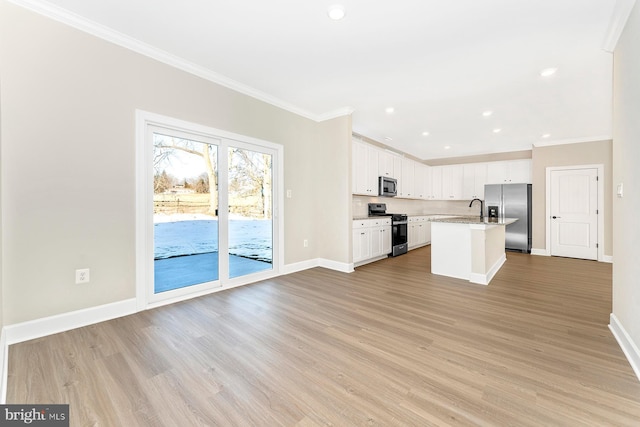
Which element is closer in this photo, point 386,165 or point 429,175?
point 386,165

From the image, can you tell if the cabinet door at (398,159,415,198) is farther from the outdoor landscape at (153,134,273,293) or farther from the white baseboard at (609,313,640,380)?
the white baseboard at (609,313,640,380)

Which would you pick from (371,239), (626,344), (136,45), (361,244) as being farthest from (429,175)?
(136,45)

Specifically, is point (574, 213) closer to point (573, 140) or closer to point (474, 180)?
point (573, 140)

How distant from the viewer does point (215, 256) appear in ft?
11.2

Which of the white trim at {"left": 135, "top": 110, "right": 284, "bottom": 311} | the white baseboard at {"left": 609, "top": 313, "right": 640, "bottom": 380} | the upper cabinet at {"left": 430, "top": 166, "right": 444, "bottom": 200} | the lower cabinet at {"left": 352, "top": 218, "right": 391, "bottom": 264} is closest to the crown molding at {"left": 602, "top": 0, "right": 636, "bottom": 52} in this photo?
the white baseboard at {"left": 609, "top": 313, "right": 640, "bottom": 380}

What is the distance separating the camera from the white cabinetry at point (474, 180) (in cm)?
705

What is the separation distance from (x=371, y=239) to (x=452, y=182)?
4.10m

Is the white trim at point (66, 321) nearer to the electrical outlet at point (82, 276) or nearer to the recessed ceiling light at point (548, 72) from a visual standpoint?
the electrical outlet at point (82, 276)

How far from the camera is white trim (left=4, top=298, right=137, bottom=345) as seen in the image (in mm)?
2049

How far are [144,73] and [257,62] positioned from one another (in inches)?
45.9

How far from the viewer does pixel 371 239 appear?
5.04 metres

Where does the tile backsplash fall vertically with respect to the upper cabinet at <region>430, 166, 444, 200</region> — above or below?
below

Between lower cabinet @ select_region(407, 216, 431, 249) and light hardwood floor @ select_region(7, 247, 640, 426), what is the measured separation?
348 centimetres

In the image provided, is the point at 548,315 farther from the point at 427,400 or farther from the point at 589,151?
the point at 589,151
